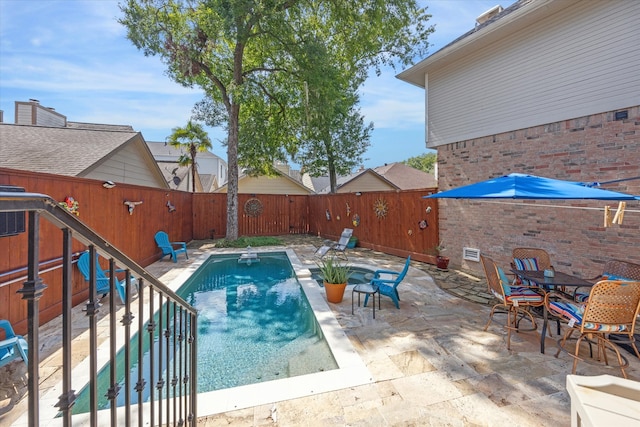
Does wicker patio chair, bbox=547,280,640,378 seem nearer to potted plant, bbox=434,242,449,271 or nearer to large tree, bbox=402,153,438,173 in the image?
potted plant, bbox=434,242,449,271

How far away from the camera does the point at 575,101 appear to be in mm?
5750

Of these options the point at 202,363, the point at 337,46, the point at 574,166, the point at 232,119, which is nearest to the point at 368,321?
the point at 202,363

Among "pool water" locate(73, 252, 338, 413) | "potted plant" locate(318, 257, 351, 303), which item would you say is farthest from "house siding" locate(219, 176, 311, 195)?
"potted plant" locate(318, 257, 351, 303)

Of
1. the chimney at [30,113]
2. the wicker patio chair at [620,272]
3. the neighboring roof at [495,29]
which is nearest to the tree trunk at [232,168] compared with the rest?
the neighboring roof at [495,29]

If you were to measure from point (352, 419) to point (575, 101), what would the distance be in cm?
707

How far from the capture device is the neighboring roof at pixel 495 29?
19.4 feet

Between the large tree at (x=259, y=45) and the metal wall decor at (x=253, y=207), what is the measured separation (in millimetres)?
2034

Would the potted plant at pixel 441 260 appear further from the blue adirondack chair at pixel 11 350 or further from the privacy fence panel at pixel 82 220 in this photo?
the blue adirondack chair at pixel 11 350

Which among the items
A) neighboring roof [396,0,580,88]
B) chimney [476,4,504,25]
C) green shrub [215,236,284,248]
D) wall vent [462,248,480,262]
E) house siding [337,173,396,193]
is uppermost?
chimney [476,4,504,25]

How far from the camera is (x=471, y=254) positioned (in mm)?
7789

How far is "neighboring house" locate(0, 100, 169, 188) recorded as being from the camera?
7938mm

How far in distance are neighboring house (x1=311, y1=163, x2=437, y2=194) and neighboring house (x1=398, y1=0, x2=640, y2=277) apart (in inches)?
590

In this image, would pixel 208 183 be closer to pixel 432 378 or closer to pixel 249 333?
pixel 249 333

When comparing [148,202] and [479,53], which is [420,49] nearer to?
[479,53]
